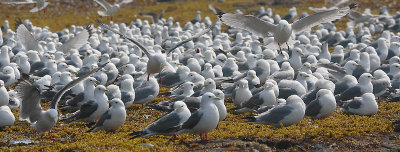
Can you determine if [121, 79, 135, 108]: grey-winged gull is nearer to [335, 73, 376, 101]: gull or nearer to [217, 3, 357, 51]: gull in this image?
[217, 3, 357, 51]: gull

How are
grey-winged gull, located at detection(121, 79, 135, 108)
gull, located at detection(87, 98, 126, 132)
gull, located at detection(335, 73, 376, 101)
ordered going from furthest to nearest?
gull, located at detection(335, 73, 376, 101), grey-winged gull, located at detection(121, 79, 135, 108), gull, located at detection(87, 98, 126, 132)

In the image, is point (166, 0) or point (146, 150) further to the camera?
point (166, 0)

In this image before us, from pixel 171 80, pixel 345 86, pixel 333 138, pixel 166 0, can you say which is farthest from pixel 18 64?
pixel 166 0

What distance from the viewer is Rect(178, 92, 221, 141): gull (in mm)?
9414

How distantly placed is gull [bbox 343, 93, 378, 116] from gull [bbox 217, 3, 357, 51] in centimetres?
341

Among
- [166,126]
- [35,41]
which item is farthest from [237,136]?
[35,41]

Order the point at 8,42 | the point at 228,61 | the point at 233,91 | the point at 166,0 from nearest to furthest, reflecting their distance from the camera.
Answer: the point at 233,91, the point at 228,61, the point at 8,42, the point at 166,0

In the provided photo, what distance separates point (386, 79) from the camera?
13805mm

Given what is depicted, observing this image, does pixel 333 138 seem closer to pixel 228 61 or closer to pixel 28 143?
pixel 28 143

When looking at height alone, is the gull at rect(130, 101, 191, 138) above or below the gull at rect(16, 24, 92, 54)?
above

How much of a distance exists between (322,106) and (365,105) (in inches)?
43.7

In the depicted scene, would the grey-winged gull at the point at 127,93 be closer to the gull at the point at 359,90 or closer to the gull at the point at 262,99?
the gull at the point at 262,99

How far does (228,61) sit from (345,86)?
165 inches

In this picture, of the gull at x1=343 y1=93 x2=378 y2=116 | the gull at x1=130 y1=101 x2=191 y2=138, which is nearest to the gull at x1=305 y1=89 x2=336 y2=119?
the gull at x1=343 y1=93 x2=378 y2=116
